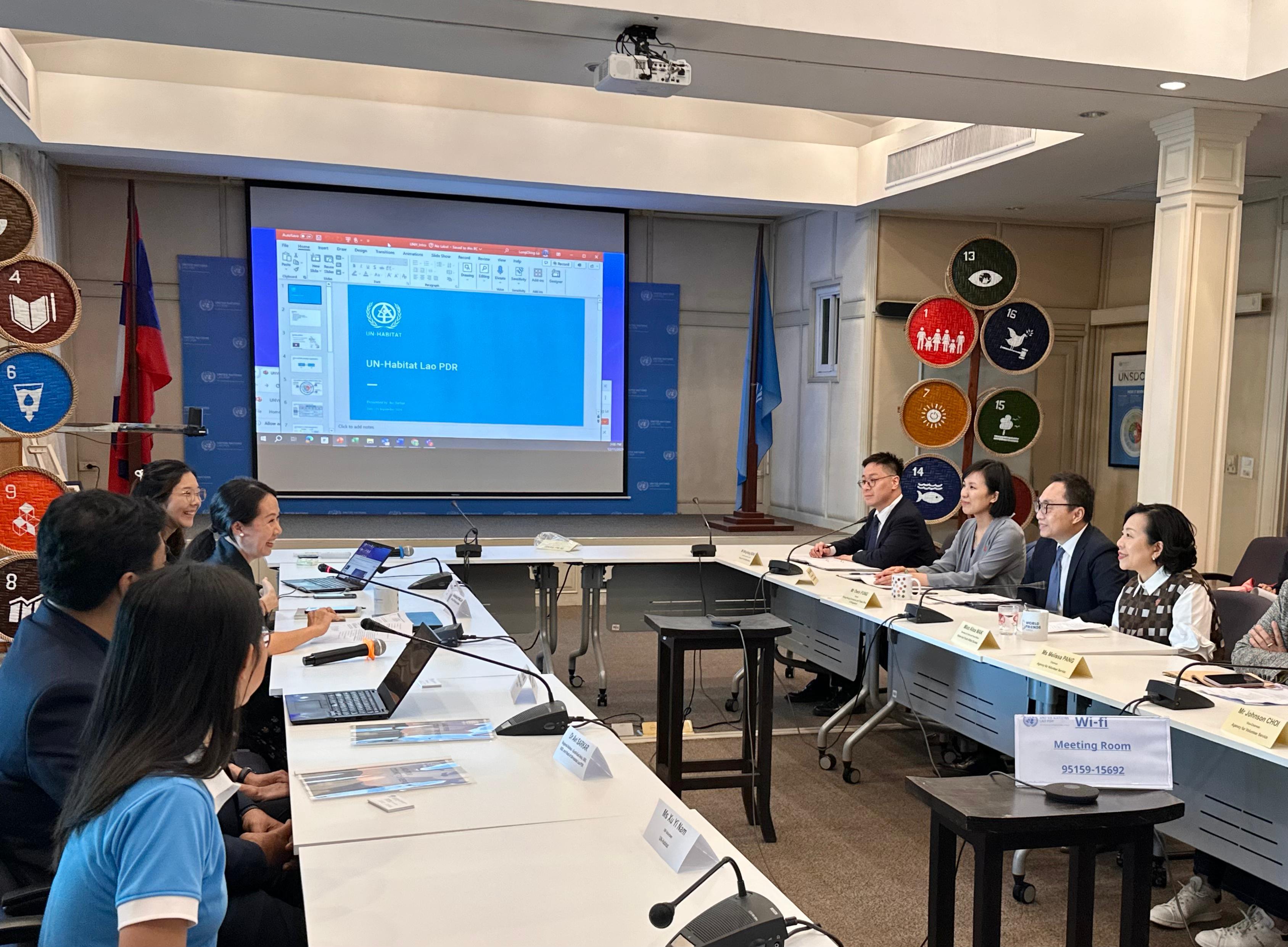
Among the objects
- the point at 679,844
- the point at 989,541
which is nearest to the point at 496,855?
the point at 679,844

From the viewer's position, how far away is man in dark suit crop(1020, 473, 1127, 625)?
3.68 m

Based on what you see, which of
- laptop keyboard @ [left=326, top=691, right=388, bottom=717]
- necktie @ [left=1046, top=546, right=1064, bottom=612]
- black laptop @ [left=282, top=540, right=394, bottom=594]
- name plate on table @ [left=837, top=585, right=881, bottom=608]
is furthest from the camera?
necktie @ [left=1046, top=546, right=1064, bottom=612]

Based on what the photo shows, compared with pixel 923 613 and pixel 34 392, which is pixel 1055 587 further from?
pixel 34 392

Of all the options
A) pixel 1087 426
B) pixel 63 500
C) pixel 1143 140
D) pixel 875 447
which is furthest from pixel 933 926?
pixel 1087 426

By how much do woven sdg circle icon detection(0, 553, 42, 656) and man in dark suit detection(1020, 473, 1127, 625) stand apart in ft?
14.4

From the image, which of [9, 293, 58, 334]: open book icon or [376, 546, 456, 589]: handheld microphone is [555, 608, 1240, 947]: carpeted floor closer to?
[376, 546, 456, 589]: handheld microphone

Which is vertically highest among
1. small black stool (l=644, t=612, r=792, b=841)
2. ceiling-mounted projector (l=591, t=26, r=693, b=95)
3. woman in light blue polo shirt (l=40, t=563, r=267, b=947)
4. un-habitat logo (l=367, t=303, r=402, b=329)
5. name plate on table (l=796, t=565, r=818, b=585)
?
ceiling-mounted projector (l=591, t=26, r=693, b=95)

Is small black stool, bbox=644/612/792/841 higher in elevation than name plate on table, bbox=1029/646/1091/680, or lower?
lower

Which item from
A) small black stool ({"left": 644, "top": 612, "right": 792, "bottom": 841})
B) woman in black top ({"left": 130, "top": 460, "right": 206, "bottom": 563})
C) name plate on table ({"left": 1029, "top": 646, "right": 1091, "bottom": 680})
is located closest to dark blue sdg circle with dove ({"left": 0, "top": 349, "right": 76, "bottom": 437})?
woman in black top ({"left": 130, "top": 460, "right": 206, "bottom": 563})

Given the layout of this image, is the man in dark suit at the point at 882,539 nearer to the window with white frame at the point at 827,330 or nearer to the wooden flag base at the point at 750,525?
the wooden flag base at the point at 750,525

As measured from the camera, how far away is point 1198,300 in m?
4.53

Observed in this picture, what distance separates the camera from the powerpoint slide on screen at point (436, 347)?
7070mm

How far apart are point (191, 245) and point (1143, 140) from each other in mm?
6078

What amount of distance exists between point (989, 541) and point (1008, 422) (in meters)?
2.56
